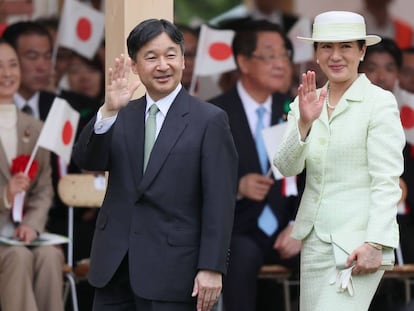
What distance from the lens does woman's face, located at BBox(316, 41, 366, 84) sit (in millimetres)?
5539

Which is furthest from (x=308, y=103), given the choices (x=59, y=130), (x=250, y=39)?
(x=250, y=39)

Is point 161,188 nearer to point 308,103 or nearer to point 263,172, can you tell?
point 308,103

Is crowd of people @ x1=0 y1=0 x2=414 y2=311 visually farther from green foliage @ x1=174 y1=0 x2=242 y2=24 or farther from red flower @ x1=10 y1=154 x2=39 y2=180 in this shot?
green foliage @ x1=174 y1=0 x2=242 y2=24

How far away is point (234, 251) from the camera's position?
774cm

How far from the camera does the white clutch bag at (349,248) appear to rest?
5.38 metres

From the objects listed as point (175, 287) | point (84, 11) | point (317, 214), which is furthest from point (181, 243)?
point (84, 11)

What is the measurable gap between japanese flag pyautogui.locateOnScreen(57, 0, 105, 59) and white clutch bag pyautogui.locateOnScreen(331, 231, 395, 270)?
15.7ft

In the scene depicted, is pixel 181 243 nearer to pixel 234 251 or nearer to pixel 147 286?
pixel 147 286

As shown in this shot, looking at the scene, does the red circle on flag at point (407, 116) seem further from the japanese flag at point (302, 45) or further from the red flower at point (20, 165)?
the red flower at point (20, 165)

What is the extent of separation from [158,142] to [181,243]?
0.44 m

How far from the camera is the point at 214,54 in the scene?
Result: 8.88m

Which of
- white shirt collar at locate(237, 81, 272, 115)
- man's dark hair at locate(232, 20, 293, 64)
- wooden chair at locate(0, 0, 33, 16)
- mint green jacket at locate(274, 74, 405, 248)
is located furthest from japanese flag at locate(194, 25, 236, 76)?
mint green jacket at locate(274, 74, 405, 248)

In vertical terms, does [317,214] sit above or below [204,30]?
below

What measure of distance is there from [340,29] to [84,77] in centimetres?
469
